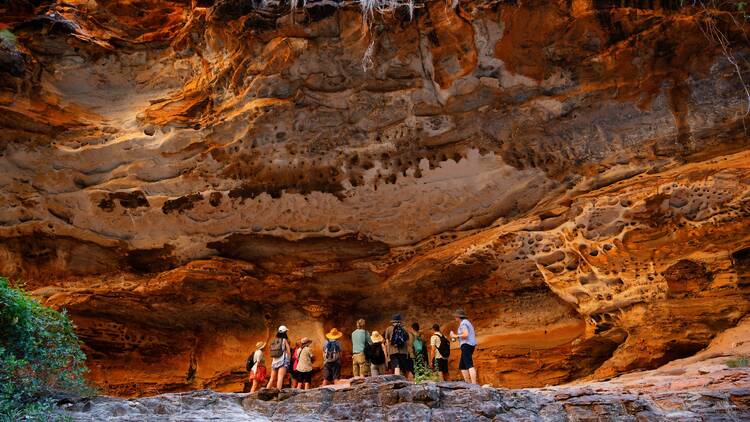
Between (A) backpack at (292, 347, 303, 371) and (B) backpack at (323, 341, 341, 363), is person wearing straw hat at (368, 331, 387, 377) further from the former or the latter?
(A) backpack at (292, 347, 303, 371)

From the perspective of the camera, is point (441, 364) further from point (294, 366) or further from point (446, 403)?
point (446, 403)

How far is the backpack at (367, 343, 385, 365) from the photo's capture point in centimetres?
895

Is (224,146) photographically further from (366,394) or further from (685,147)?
(685,147)

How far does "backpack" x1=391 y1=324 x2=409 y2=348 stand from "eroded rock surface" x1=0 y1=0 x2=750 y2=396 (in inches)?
106

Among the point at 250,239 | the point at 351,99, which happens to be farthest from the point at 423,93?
the point at 250,239

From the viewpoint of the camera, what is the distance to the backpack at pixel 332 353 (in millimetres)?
8742

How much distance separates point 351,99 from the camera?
10.2 metres

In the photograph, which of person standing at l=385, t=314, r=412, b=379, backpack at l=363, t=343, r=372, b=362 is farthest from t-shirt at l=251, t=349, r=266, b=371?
person standing at l=385, t=314, r=412, b=379

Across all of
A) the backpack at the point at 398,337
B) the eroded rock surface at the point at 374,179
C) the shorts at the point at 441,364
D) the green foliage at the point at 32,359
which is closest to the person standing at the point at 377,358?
the backpack at the point at 398,337

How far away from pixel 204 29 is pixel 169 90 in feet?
4.12

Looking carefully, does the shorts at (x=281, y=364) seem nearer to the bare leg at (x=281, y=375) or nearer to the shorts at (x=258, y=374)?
the bare leg at (x=281, y=375)

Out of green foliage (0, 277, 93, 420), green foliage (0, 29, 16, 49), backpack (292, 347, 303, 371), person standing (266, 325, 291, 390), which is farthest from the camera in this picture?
green foliage (0, 29, 16, 49)

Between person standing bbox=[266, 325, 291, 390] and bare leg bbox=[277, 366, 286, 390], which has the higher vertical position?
person standing bbox=[266, 325, 291, 390]

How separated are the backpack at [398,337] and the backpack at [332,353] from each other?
767 millimetres
